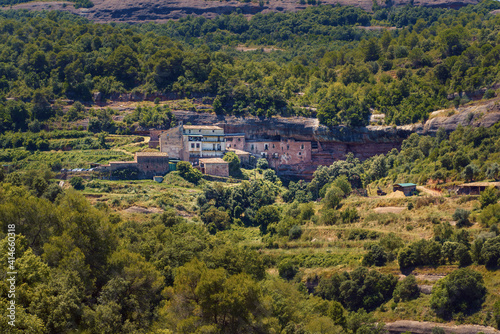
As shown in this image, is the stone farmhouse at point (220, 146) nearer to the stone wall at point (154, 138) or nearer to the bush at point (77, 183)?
the stone wall at point (154, 138)

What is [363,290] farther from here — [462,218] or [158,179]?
[158,179]

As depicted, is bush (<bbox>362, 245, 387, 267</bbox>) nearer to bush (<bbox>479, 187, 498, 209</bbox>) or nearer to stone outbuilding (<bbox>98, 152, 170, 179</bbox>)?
bush (<bbox>479, 187, 498, 209</bbox>)

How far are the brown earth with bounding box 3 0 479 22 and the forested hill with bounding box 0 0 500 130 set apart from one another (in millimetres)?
26347

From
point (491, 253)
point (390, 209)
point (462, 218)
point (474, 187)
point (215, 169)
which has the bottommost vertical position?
point (215, 169)

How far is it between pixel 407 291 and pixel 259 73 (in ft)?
157

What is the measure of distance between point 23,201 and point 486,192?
1251 inches

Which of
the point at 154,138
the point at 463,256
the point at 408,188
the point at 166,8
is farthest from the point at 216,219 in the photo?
the point at 166,8

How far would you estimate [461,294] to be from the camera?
42375mm

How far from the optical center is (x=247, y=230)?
201ft

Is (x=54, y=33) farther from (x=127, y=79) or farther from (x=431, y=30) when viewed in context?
(x=431, y=30)

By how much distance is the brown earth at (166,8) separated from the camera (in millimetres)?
131000

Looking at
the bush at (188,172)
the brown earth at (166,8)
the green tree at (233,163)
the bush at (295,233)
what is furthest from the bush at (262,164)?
the brown earth at (166,8)

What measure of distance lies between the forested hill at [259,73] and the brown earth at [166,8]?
26.3 meters

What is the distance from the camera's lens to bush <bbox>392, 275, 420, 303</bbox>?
4503 cm
